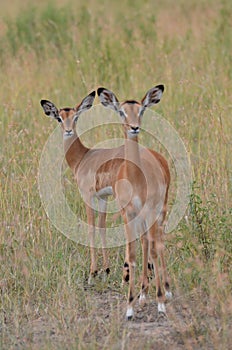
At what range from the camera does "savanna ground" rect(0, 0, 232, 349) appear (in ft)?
14.7

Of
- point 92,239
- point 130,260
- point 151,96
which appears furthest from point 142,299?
point 151,96

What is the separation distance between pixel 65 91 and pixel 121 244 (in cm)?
324

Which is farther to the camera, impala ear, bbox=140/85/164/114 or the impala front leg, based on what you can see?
the impala front leg

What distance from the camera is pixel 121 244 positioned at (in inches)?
226

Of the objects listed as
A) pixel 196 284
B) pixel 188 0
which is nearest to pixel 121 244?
pixel 196 284

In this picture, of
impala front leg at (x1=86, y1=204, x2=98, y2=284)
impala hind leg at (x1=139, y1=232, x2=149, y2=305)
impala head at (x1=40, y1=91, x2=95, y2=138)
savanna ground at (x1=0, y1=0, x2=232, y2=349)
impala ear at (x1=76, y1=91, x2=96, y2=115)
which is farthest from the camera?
impala ear at (x1=76, y1=91, x2=96, y2=115)

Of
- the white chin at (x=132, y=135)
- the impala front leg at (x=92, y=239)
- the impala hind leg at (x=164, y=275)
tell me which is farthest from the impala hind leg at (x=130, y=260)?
the impala front leg at (x=92, y=239)

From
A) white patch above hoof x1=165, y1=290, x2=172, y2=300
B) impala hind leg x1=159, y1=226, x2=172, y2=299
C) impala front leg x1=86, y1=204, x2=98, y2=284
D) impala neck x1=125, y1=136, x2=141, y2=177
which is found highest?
impala neck x1=125, y1=136, x2=141, y2=177

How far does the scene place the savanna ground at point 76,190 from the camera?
4.49 m

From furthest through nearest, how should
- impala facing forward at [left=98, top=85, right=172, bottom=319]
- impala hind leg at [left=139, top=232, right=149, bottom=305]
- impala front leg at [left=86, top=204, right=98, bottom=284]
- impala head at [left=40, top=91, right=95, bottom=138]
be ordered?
impala head at [left=40, top=91, right=95, bottom=138] < impala front leg at [left=86, top=204, right=98, bottom=284] < impala hind leg at [left=139, top=232, right=149, bottom=305] < impala facing forward at [left=98, top=85, right=172, bottom=319]

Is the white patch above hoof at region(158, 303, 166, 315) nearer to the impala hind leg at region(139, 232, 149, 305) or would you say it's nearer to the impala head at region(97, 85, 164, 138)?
the impala hind leg at region(139, 232, 149, 305)

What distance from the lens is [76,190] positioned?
645cm

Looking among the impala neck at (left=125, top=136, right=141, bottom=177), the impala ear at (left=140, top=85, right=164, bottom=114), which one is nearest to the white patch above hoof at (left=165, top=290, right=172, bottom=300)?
the impala neck at (left=125, top=136, right=141, bottom=177)

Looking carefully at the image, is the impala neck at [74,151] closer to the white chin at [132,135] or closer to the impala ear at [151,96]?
the impala ear at [151,96]
